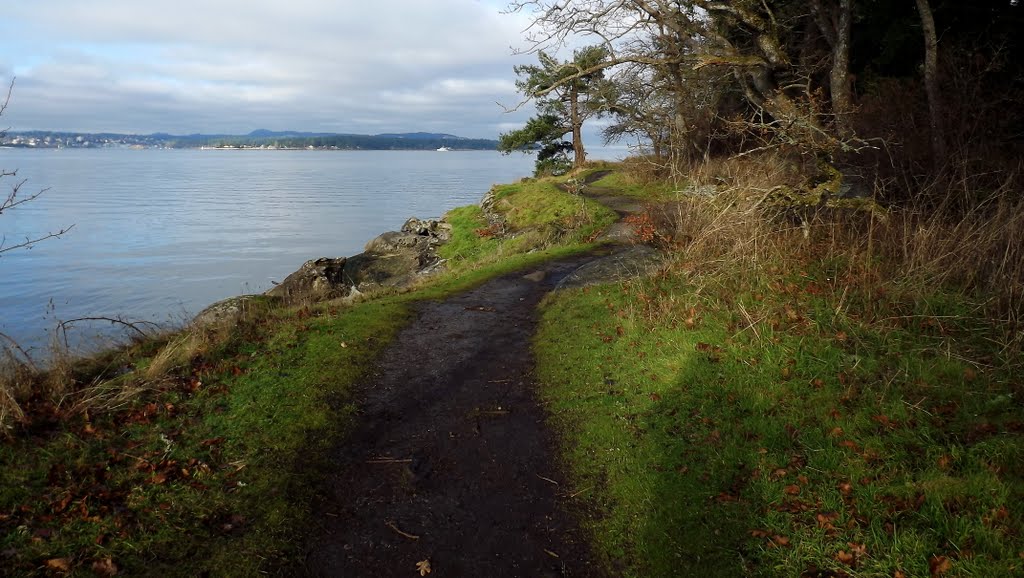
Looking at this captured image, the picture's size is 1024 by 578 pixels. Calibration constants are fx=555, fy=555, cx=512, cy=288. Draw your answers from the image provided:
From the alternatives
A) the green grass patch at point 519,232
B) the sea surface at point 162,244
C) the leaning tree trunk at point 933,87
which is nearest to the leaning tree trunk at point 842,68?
the leaning tree trunk at point 933,87

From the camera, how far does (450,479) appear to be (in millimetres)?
5887

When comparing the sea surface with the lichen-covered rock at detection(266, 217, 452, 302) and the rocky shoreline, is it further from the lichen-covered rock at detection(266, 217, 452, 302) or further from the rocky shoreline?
the lichen-covered rock at detection(266, 217, 452, 302)

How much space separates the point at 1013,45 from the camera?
44.5 ft

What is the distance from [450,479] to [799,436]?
354 centimetres

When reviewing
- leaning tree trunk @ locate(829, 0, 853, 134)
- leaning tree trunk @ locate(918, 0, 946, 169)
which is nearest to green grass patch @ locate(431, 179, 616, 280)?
leaning tree trunk @ locate(829, 0, 853, 134)

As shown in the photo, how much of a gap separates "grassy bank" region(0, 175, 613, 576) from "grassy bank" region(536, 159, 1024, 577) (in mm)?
2931

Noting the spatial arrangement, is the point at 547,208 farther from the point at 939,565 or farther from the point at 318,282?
the point at 939,565

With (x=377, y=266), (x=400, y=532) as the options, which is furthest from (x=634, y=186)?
(x=400, y=532)

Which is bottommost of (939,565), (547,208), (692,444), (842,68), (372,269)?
(372,269)

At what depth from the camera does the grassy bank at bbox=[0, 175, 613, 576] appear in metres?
4.57

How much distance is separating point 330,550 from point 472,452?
1989 mm

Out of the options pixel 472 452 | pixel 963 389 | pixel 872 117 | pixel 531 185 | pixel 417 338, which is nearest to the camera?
pixel 963 389

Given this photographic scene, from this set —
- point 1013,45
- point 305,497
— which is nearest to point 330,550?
point 305,497

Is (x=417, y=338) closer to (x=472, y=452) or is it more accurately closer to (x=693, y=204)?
(x=472, y=452)
